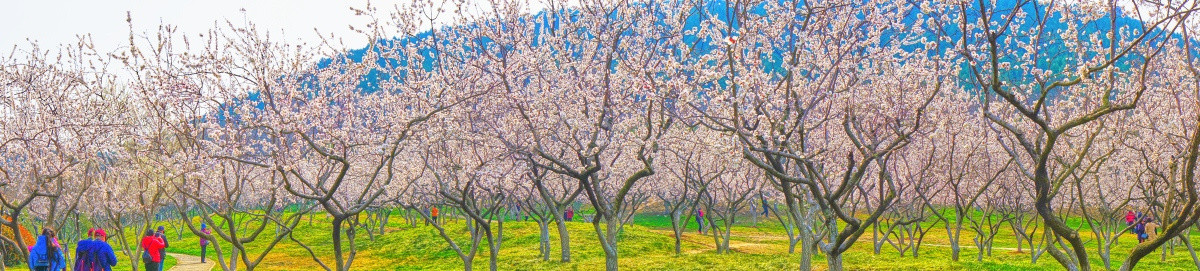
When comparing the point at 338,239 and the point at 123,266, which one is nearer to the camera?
the point at 338,239

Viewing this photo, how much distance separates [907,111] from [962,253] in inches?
877

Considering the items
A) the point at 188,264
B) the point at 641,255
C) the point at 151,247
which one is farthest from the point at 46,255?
the point at 188,264

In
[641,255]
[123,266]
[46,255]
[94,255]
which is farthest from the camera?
[123,266]

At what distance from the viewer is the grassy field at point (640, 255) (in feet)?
82.7

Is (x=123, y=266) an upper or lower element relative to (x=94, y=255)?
lower

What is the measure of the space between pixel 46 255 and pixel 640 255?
61.0 feet

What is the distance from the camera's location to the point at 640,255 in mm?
31016

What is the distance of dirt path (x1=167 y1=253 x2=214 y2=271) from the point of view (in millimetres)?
34562

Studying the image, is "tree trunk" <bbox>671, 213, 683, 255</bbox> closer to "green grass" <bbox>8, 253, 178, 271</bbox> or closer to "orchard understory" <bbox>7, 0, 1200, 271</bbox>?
"orchard understory" <bbox>7, 0, 1200, 271</bbox>

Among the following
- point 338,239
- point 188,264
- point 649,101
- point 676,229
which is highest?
point 649,101

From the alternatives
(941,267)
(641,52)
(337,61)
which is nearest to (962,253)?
(941,267)

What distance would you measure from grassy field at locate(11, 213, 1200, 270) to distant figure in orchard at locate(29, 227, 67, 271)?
1238 cm

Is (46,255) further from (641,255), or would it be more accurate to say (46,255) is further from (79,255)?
(641,255)

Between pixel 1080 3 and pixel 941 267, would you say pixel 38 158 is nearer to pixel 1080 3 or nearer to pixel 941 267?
pixel 1080 3
